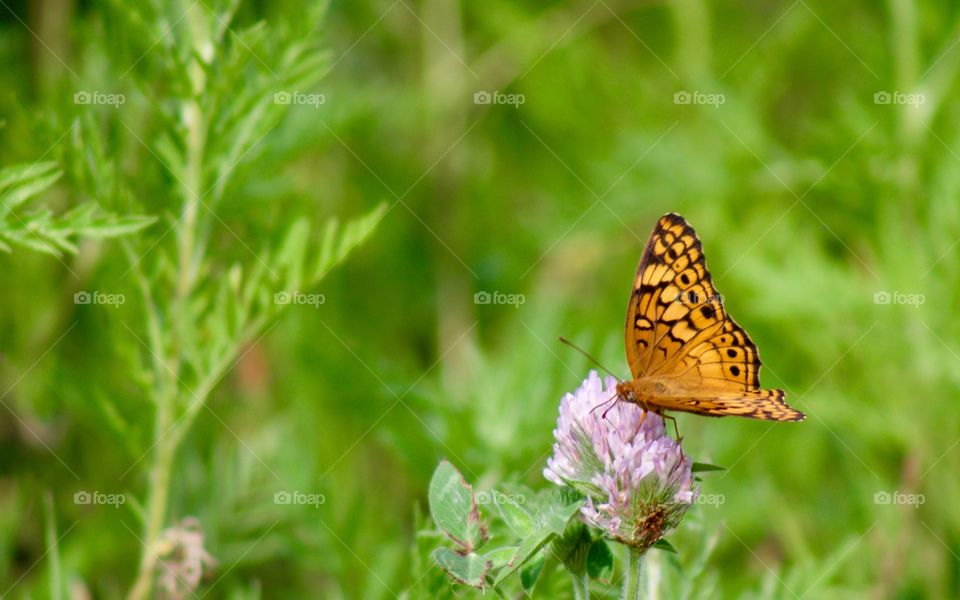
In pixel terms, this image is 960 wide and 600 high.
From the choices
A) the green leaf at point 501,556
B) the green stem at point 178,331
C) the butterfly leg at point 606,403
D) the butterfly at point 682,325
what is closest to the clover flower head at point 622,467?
the butterfly leg at point 606,403

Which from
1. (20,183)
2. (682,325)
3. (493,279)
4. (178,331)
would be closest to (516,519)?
(682,325)

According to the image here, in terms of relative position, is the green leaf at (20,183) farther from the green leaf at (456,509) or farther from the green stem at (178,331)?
the green leaf at (456,509)

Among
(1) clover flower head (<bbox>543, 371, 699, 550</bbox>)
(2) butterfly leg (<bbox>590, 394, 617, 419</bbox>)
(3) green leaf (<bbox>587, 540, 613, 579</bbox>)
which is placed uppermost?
(2) butterfly leg (<bbox>590, 394, 617, 419</bbox>)

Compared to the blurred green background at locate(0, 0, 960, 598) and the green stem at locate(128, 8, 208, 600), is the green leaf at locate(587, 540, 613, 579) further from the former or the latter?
the green stem at locate(128, 8, 208, 600)

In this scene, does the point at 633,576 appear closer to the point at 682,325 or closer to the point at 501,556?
the point at 501,556

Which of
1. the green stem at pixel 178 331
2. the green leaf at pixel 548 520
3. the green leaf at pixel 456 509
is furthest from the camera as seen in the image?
the green stem at pixel 178 331

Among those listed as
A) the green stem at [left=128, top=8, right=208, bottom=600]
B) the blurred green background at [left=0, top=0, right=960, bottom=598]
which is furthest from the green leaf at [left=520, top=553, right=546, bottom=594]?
the green stem at [left=128, top=8, right=208, bottom=600]
